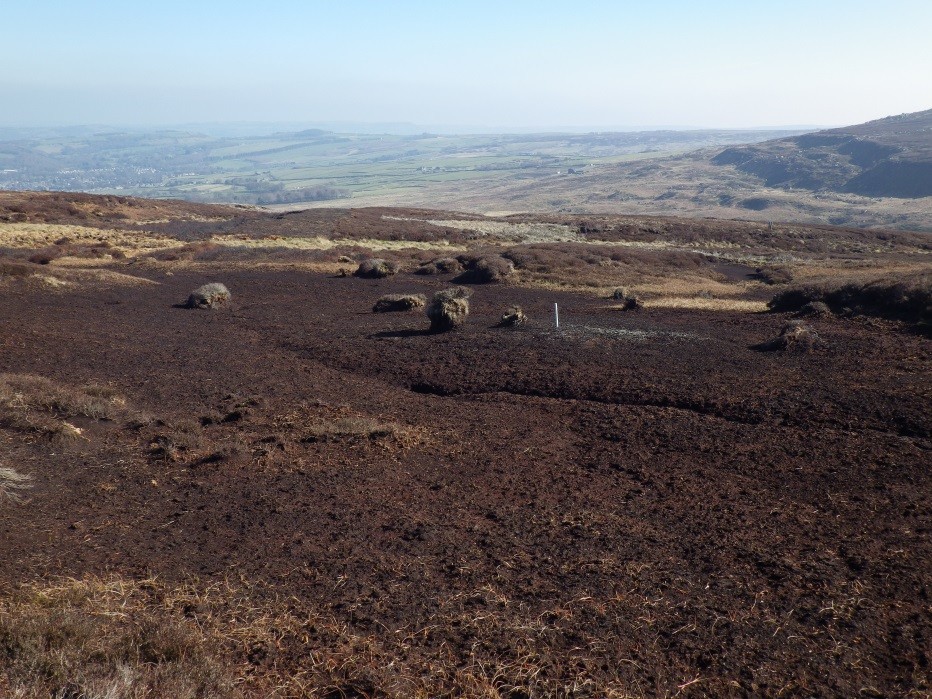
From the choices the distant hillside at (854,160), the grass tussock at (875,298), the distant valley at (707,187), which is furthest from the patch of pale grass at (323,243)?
the distant hillside at (854,160)

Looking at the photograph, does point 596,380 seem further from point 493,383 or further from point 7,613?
point 7,613

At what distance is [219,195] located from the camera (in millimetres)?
157750

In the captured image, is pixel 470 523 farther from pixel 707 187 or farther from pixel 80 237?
pixel 707 187

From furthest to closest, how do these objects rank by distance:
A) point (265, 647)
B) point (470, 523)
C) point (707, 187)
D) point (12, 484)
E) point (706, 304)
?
point (707, 187)
point (706, 304)
point (12, 484)
point (470, 523)
point (265, 647)

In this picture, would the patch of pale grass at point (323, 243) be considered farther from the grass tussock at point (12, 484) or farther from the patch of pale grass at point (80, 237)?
the grass tussock at point (12, 484)

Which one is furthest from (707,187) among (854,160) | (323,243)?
(323,243)

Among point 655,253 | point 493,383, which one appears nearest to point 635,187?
point 655,253

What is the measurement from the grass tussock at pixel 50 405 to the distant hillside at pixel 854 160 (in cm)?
13034

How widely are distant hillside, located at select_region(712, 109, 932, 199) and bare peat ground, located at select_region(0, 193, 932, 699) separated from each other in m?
125

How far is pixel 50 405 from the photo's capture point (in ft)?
32.3

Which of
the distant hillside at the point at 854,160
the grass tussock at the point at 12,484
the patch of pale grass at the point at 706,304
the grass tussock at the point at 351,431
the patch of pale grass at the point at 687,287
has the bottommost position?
the patch of pale grass at the point at 687,287

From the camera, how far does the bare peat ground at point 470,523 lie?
4.60 meters

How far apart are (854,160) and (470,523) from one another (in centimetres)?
16453

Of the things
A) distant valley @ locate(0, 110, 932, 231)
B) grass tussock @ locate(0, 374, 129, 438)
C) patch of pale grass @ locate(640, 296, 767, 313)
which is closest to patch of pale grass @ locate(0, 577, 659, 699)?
grass tussock @ locate(0, 374, 129, 438)
